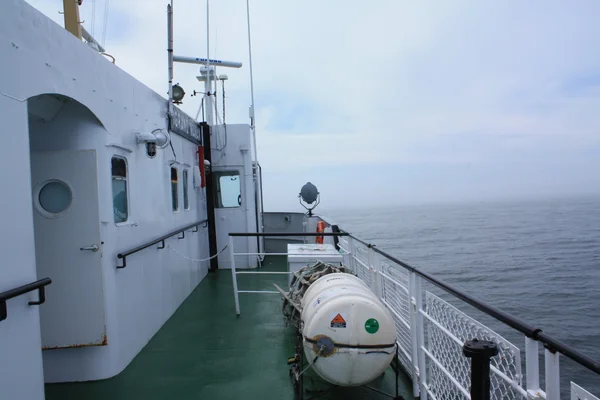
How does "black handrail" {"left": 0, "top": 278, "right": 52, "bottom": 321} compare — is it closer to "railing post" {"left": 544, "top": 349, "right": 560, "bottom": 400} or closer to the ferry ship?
the ferry ship

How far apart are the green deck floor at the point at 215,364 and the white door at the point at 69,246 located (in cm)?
44

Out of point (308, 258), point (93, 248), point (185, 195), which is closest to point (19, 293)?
point (93, 248)

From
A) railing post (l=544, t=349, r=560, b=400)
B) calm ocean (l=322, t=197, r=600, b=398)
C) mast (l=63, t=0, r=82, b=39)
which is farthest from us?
calm ocean (l=322, t=197, r=600, b=398)

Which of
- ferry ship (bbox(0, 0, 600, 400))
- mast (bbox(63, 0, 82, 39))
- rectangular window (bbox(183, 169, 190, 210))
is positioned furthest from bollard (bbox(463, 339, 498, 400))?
rectangular window (bbox(183, 169, 190, 210))

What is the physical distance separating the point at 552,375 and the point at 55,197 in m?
3.22

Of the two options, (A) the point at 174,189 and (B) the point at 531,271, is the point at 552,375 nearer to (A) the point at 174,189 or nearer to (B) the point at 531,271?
(A) the point at 174,189

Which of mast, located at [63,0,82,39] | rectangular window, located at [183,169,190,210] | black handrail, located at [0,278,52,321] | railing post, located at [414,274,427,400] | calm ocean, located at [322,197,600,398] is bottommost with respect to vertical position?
calm ocean, located at [322,197,600,398]

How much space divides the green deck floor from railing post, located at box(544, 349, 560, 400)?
5.25 feet

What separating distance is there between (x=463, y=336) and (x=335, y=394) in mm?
1081

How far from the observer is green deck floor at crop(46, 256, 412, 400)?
2906mm

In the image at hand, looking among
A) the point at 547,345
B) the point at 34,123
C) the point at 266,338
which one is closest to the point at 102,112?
the point at 34,123

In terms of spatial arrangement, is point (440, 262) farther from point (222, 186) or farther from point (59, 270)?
point (59, 270)

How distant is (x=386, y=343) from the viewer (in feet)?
7.98

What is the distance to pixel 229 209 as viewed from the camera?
23.9 feet
